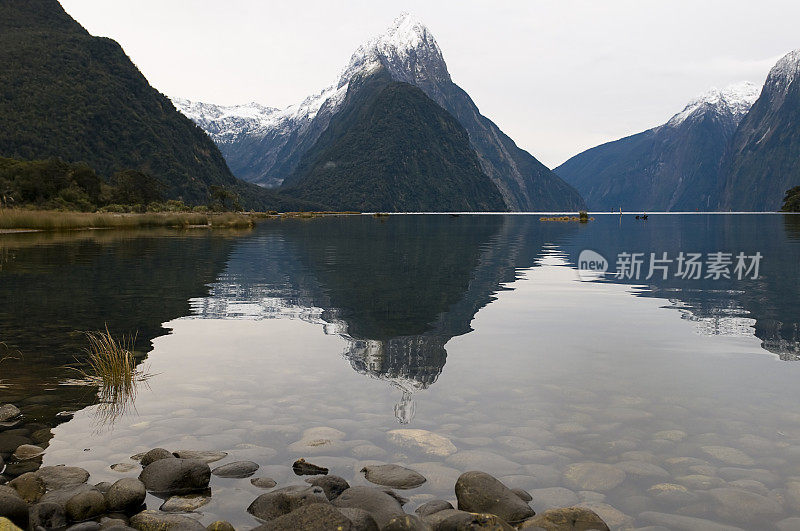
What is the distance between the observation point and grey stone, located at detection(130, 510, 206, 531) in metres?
7.43

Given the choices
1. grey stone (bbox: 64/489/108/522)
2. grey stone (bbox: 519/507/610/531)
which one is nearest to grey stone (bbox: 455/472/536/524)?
grey stone (bbox: 519/507/610/531)

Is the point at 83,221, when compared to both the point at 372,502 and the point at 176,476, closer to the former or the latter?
the point at 176,476

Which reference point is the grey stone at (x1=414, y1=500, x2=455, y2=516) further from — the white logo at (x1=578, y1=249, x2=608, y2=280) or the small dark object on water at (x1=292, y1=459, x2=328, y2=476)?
the white logo at (x1=578, y1=249, x2=608, y2=280)

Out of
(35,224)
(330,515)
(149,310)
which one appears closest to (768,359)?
(330,515)

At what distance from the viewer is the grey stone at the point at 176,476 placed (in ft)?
28.6

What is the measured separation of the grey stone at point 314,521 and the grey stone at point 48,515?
9.41 ft

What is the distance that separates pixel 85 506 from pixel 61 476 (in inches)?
55.5

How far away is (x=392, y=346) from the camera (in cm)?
1834

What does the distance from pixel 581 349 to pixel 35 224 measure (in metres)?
83.2

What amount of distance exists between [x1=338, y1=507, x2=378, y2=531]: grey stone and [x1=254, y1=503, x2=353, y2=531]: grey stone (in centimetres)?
22

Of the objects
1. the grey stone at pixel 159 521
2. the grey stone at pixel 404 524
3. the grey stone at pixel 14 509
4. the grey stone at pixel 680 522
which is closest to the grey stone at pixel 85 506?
the grey stone at pixel 14 509

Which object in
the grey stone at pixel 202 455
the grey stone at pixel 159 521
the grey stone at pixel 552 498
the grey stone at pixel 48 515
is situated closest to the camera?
the grey stone at pixel 159 521

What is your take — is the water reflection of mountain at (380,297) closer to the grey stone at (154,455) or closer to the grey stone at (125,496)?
the grey stone at (154,455)

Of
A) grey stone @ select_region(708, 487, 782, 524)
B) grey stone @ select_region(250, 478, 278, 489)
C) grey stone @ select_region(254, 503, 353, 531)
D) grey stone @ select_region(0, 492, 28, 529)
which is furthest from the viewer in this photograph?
grey stone @ select_region(250, 478, 278, 489)
